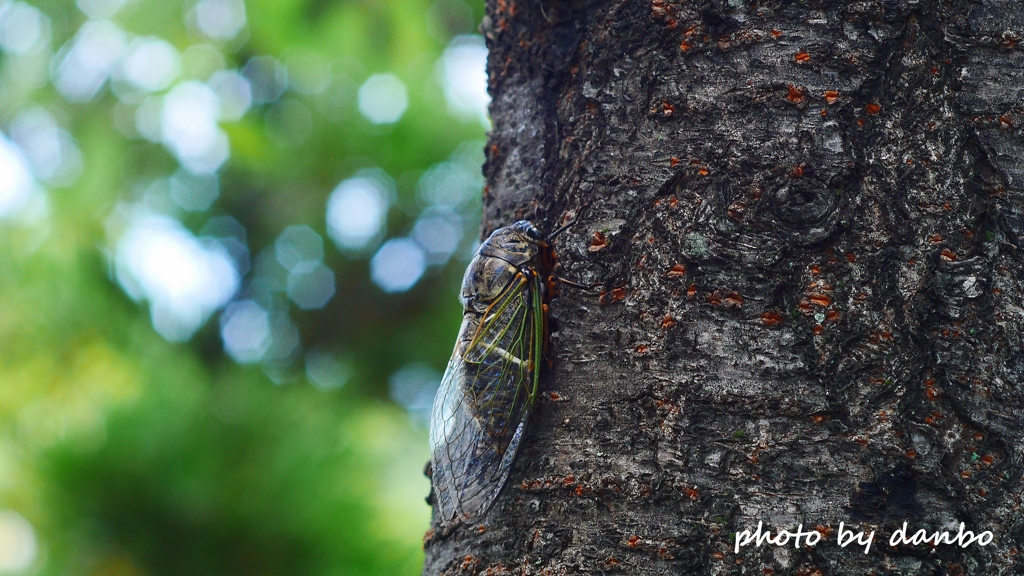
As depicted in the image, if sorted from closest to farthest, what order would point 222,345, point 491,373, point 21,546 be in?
1. point 491,373
2. point 21,546
3. point 222,345

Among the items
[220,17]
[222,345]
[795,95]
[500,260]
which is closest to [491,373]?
[500,260]

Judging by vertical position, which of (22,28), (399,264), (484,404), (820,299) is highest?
(22,28)

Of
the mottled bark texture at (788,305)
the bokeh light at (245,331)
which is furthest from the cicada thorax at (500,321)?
the bokeh light at (245,331)

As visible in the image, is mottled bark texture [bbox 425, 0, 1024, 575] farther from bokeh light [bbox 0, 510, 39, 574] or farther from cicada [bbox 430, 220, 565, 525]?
bokeh light [bbox 0, 510, 39, 574]

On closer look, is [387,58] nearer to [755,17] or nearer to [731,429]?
[755,17]

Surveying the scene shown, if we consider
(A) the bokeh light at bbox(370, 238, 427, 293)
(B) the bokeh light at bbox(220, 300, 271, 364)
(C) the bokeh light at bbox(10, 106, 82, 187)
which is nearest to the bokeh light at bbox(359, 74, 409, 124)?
(A) the bokeh light at bbox(370, 238, 427, 293)

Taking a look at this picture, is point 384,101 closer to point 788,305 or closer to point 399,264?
point 399,264

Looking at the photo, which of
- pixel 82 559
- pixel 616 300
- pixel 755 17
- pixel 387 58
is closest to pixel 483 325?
pixel 616 300
